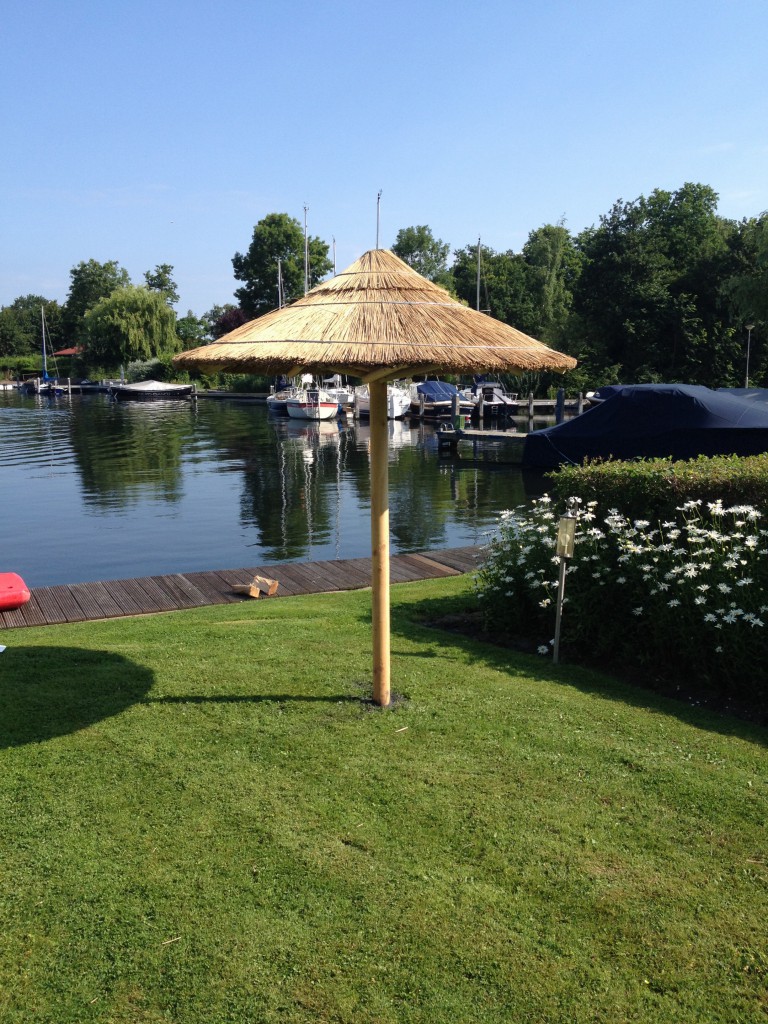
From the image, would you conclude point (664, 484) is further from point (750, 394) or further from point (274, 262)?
point (274, 262)

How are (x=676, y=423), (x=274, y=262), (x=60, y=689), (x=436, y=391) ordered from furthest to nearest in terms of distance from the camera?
(x=274, y=262), (x=436, y=391), (x=676, y=423), (x=60, y=689)

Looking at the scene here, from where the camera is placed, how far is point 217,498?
2595cm

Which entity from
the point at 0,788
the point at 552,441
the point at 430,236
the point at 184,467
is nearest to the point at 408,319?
the point at 0,788

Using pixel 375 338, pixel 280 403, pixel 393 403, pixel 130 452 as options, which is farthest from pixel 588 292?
pixel 375 338

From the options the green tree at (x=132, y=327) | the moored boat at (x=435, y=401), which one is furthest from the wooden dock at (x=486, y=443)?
the green tree at (x=132, y=327)

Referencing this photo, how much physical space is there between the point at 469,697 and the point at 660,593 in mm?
2016

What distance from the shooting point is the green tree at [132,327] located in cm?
8831

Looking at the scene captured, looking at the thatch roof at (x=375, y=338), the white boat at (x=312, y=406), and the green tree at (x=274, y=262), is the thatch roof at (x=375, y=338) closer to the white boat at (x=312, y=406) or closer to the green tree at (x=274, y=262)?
the white boat at (x=312, y=406)

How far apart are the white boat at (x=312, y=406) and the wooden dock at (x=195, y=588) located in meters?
40.1

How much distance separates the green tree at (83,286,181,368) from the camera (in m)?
88.3

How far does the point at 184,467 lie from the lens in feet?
111

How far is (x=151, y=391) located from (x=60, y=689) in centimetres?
7847

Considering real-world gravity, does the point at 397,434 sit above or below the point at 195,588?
below

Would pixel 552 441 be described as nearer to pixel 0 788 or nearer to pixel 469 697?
pixel 469 697
